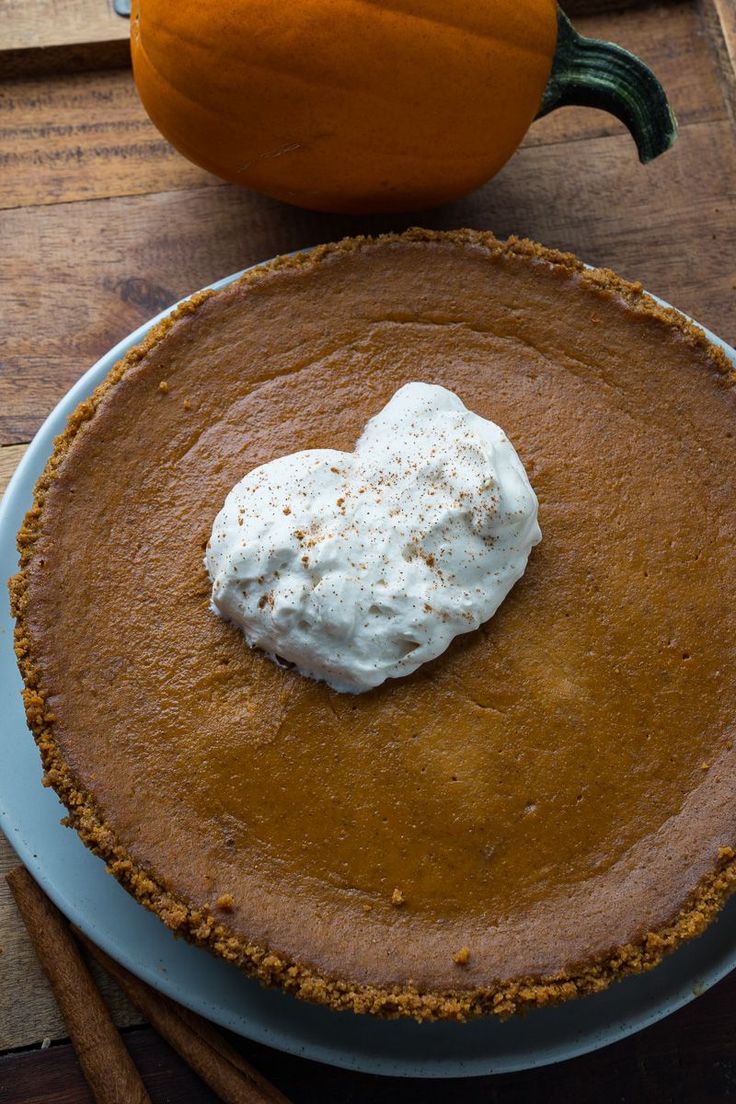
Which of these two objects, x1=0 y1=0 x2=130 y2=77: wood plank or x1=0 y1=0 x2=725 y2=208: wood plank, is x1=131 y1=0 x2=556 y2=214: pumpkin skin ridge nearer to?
x1=0 y1=0 x2=725 y2=208: wood plank

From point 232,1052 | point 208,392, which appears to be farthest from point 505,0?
point 232,1052

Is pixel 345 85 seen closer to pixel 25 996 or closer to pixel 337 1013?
pixel 337 1013

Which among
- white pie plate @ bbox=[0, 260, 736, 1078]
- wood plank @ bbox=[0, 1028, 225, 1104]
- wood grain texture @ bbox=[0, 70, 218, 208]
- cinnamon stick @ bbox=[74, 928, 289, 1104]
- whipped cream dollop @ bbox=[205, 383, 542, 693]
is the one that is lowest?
wood plank @ bbox=[0, 1028, 225, 1104]

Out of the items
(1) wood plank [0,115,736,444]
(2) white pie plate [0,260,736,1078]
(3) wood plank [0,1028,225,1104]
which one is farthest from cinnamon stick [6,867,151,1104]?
(1) wood plank [0,115,736,444]

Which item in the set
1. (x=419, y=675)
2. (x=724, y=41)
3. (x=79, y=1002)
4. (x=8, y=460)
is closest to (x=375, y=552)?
(x=419, y=675)

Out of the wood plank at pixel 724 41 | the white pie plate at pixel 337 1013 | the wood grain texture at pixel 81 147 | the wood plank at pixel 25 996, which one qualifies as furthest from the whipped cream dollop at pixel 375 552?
the wood plank at pixel 724 41

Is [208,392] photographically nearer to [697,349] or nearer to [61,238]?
[61,238]
